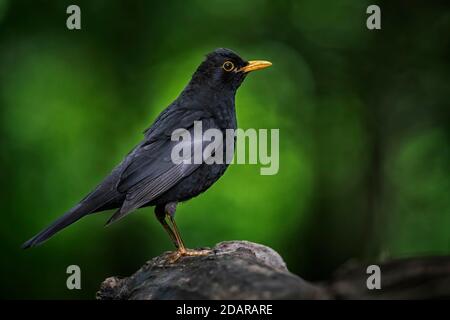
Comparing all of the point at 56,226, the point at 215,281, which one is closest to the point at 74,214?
the point at 56,226

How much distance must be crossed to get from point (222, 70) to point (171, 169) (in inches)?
52.5

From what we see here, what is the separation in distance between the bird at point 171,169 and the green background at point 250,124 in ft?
10.7

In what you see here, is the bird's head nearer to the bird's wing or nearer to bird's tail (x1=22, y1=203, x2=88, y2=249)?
the bird's wing

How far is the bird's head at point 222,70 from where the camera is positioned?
6094 millimetres

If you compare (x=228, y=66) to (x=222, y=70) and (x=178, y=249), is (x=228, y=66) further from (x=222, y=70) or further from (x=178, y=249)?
(x=178, y=249)

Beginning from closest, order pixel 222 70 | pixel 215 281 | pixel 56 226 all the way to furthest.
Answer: pixel 215 281 → pixel 56 226 → pixel 222 70

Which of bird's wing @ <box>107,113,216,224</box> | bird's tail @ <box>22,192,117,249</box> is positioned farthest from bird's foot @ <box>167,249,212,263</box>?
bird's tail @ <box>22,192,117,249</box>

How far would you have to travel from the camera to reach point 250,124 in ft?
31.9

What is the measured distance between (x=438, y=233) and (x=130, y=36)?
5.77m

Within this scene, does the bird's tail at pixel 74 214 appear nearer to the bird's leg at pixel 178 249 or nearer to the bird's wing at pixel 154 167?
the bird's wing at pixel 154 167

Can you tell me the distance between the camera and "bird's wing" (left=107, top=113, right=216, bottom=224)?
511 cm

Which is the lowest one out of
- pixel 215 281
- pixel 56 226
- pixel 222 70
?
pixel 215 281
